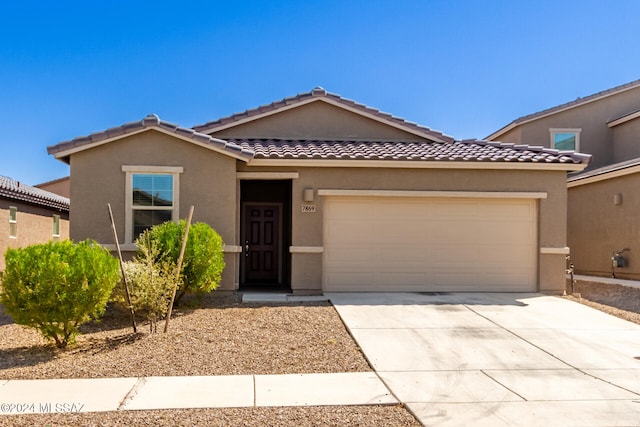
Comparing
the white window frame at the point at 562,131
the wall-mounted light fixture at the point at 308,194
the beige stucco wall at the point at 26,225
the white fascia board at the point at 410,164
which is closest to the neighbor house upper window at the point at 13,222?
the beige stucco wall at the point at 26,225

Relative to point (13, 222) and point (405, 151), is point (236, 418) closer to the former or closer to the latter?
point (405, 151)

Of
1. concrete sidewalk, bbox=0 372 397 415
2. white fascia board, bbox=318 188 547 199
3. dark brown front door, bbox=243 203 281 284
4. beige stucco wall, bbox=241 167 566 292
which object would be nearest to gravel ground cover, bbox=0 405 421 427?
concrete sidewalk, bbox=0 372 397 415

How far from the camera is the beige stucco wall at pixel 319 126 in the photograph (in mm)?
14695

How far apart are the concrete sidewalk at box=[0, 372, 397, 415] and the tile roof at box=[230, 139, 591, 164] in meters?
6.30

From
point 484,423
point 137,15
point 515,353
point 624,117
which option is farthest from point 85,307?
point 624,117

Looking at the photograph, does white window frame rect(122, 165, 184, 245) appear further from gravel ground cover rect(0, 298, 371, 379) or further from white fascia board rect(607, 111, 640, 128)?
white fascia board rect(607, 111, 640, 128)

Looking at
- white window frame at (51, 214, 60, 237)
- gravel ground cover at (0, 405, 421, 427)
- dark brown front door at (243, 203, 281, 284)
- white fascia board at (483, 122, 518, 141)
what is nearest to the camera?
gravel ground cover at (0, 405, 421, 427)

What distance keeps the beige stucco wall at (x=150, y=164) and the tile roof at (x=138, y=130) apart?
0.61ft

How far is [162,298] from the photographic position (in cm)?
857

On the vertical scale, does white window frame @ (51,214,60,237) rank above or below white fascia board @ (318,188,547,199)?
below

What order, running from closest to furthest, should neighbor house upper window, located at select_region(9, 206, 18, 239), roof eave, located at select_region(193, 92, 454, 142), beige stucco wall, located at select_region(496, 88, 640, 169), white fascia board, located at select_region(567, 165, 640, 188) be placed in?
white fascia board, located at select_region(567, 165, 640, 188) → roof eave, located at select_region(193, 92, 454, 142) → neighbor house upper window, located at select_region(9, 206, 18, 239) → beige stucco wall, located at select_region(496, 88, 640, 169)

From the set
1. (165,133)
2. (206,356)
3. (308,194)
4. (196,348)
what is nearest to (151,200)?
(165,133)

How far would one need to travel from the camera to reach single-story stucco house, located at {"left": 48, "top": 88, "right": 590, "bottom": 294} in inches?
443

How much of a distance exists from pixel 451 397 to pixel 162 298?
16.2 ft
